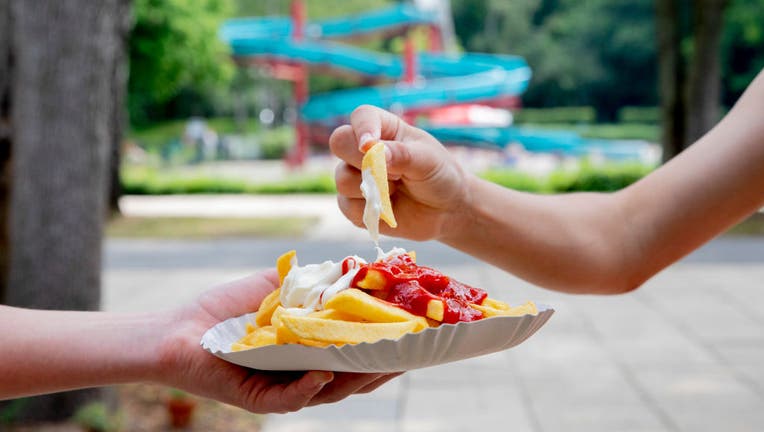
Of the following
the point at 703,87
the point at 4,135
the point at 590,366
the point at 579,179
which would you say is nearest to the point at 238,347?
the point at 4,135

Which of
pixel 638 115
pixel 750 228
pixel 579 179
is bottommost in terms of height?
pixel 750 228

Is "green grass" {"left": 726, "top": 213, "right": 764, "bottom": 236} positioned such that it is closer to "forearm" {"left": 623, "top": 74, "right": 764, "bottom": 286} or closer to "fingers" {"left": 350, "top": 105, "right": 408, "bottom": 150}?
"forearm" {"left": 623, "top": 74, "right": 764, "bottom": 286}

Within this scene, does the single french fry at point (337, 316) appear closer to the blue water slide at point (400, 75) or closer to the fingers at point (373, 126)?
the fingers at point (373, 126)

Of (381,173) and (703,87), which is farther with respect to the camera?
(703,87)

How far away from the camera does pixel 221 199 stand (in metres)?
17.2

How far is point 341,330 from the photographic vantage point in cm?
164

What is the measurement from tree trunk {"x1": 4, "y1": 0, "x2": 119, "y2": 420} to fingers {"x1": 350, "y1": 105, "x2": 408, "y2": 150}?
311 centimetres

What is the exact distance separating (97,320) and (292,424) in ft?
10.9

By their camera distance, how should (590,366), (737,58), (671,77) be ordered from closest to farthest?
(590,366)
(671,77)
(737,58)

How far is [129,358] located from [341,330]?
0.56m

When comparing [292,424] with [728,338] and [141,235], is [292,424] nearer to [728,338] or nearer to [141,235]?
[728,338]

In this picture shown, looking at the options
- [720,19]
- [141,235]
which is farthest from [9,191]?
[720,19]

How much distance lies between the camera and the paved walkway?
17.2 ft

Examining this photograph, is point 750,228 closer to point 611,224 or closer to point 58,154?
point 58,154
